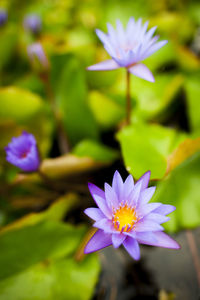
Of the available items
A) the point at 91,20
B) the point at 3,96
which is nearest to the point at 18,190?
the point at 3,96

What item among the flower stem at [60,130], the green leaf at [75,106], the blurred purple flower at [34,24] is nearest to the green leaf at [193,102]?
the green leaf at [75,106]

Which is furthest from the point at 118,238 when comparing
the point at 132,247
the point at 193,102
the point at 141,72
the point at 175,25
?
the point at 175,25

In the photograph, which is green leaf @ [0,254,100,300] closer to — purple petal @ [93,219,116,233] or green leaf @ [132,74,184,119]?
purple petal @ [93,219,116,233]

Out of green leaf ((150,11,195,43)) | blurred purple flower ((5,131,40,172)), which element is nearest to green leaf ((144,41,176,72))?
green leaf ((150,11,195,43))

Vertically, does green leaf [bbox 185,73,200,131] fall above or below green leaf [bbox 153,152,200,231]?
above

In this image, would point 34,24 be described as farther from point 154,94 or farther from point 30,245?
point 30,245

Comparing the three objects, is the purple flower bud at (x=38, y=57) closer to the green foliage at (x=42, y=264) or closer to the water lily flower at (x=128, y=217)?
the green foliage at (x=42, y=264)
